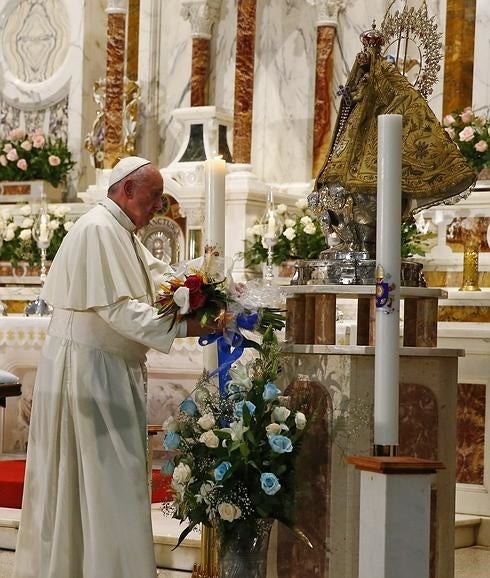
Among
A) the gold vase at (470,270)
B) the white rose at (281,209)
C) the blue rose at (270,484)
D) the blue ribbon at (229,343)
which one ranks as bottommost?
the blue rose at (270,484)

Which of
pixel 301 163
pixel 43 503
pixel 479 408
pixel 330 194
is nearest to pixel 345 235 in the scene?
pixel 330 194

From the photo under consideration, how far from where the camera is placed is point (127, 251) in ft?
16.8

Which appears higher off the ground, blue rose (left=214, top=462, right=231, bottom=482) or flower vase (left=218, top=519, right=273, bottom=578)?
blue rose (left=214, top=462, right=231, bottom=482)

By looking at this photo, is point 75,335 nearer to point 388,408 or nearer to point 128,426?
point 128,426

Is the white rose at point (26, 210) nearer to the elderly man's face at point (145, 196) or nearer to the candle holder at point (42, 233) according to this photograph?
the candle holder at point (42, 233)

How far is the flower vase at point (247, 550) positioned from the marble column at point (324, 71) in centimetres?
589

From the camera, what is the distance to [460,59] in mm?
9438

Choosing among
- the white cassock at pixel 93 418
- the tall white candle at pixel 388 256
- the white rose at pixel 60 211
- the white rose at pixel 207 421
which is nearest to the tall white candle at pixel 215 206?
the white cassock at pixel 93 418

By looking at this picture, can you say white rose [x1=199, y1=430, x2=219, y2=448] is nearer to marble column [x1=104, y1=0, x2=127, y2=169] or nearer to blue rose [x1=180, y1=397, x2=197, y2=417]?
blue rose [x1=180, y1=397, x2=197, y2=417]

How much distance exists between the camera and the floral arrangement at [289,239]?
9.35m

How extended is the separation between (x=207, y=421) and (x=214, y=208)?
805 mm

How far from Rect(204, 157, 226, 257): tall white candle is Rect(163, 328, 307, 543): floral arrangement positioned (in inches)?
19.8

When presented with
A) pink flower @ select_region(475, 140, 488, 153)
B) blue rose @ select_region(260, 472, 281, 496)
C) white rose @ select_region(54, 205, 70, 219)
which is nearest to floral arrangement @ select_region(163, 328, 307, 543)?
blue rose @ select_region(260, 472, 281, 496)

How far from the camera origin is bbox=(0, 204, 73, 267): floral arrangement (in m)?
10.6
